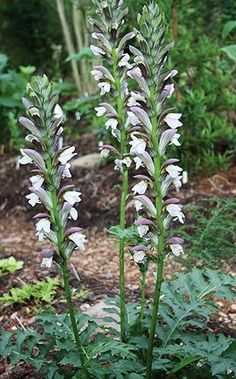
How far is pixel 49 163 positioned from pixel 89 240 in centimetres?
297

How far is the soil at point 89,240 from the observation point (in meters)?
3.62

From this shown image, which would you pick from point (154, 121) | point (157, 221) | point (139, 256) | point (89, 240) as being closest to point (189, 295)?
point (139, 256)

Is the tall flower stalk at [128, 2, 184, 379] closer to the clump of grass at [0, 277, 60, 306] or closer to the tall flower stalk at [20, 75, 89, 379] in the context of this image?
the tall flower stalk at [20, 75, 89, 379]

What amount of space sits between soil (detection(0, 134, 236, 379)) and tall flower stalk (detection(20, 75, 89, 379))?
0.71 m

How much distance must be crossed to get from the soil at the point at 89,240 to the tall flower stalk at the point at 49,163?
0.71m

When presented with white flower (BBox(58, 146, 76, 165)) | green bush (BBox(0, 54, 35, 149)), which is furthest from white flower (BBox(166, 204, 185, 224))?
green bush (BBox(0, 54, 35, 149))

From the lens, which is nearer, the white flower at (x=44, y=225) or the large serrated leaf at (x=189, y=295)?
the white flower at (x=44, y=225)

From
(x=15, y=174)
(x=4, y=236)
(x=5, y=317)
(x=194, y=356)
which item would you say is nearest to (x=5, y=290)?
(x=5, y=317)

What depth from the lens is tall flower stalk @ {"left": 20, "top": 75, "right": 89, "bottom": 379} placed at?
206 cm

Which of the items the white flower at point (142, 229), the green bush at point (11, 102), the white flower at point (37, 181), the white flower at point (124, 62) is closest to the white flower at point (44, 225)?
the white flower at point (37, 181)

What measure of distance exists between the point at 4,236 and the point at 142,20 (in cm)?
348

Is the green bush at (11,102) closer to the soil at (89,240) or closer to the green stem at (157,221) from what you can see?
the soil at (89,240)

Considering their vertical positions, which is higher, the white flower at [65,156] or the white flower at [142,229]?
the white flower at [65,156]

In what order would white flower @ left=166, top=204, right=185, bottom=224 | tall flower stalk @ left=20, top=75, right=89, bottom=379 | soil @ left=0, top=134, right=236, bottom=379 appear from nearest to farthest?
tall flower stalk @ left=20, top=75, right=89, bottom=379, white flower @ left=166, top=204, right=185, bottom=224, soil @ left=0, top=134, right=236, bottom=379
